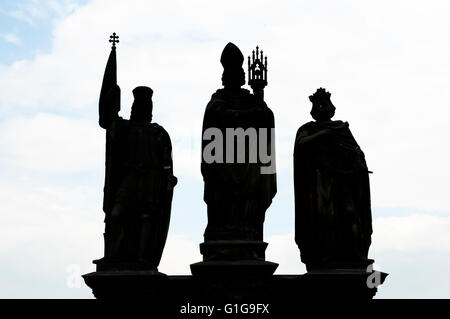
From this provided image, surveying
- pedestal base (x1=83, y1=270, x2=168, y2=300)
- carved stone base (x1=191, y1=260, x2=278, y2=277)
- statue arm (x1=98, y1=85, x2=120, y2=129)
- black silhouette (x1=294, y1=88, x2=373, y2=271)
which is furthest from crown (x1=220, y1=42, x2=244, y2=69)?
pedestal base (x1=83, y1=270, x2=168, y2=300)

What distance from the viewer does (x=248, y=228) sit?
547 inches

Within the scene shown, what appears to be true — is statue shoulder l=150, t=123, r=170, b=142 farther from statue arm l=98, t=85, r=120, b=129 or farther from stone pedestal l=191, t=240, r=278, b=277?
stone pedestal l=191, t=240, r=278, b=277

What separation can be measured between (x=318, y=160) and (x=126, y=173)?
3.34 metres

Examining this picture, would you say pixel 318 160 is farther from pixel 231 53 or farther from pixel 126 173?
pixel 126 173

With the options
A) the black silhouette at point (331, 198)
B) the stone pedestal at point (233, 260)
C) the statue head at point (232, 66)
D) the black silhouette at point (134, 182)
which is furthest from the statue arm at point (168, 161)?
the black silhouette at point (331, 198)

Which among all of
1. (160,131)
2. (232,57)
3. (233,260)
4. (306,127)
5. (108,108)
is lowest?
(233,260)

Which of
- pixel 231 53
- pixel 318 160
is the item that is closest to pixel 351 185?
pixel 318 160

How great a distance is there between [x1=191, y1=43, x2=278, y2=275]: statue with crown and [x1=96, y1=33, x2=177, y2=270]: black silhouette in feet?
2.54

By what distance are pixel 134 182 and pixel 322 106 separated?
3.60m

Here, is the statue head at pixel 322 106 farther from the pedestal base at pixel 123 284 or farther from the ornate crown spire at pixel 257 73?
the ornate crown spire at pixel 257 73

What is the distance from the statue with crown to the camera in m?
13.9

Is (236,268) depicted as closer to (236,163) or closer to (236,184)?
(236,184)

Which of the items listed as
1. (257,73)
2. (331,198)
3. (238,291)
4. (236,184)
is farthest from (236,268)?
(257,73)

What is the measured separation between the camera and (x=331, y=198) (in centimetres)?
1418
